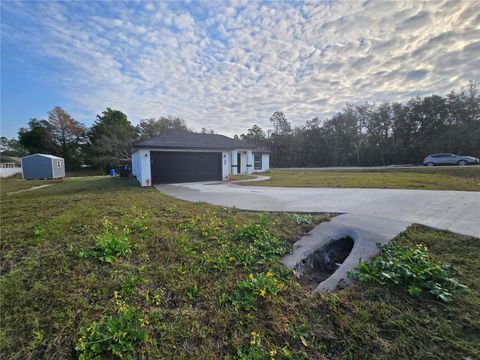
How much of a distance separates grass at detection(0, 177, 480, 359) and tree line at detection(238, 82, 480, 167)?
90.6 ft

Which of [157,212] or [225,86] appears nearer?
[157,212]

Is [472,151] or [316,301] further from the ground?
[472,151]

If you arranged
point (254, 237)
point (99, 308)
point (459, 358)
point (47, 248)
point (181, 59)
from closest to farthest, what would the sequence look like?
point (459, 358) → point (99, 308) → point (47, 248) → point (254, 237) → point (181, 59)

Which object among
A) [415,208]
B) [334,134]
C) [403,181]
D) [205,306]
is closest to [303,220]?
[205,306]

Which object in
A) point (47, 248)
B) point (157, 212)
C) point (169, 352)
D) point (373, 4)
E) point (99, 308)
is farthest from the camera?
point (373, 4)

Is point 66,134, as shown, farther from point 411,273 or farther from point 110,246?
point 411,273

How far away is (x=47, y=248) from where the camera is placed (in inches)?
121

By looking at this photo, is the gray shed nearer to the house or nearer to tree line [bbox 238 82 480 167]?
the house

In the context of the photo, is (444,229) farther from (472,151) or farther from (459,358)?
(472,151)

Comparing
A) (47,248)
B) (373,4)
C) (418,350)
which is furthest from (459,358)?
(373,4)

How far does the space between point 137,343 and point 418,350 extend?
2.26m

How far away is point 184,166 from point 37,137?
3358 cm

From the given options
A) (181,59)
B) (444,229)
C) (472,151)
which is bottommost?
(444,229)

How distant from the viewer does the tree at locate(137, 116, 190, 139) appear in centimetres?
3162
